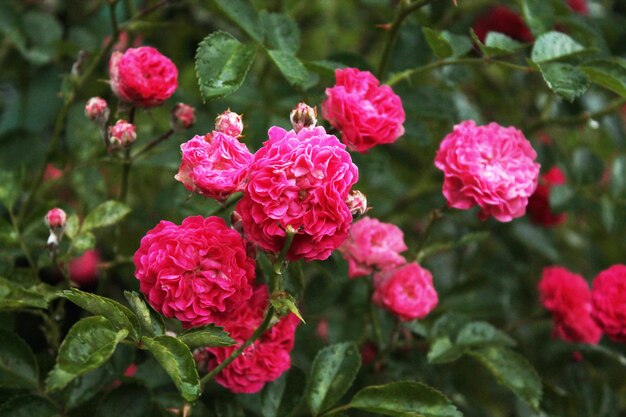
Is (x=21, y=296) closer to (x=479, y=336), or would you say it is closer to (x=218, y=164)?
(x=218, y=164)

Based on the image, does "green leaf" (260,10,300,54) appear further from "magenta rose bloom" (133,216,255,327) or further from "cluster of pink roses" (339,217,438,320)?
"magenta rose bloom" (133,216,255,327)

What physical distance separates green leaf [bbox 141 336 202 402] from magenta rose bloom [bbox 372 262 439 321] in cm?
40

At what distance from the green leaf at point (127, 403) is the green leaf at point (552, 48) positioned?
0.74 m

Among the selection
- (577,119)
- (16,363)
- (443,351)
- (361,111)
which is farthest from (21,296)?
(577,119)

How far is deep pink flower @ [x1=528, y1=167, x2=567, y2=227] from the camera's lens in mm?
1631

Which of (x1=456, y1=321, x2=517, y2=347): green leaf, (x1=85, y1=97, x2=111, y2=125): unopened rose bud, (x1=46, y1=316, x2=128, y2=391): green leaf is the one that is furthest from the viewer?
(x1=456, y1=321, x2=517, y2=347): green leaf

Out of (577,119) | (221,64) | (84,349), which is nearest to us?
(84,349)

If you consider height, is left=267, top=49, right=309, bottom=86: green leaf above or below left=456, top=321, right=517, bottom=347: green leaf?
above

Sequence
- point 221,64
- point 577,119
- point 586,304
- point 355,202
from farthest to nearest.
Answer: point 577,119
point 586,304
point 221,64
point 355,202

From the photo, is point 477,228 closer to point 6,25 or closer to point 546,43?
point 546,43

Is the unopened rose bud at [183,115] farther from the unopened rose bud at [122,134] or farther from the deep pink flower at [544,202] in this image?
the deep pink flower at [544,202]

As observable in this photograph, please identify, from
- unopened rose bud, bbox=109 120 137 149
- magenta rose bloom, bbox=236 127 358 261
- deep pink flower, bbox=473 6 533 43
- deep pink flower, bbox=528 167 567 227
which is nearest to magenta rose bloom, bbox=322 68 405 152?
magenta rose bloom, bbox=236 127 358 261

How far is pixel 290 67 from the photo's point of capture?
1085 millimetres

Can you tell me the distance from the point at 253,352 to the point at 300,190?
0.26 m
